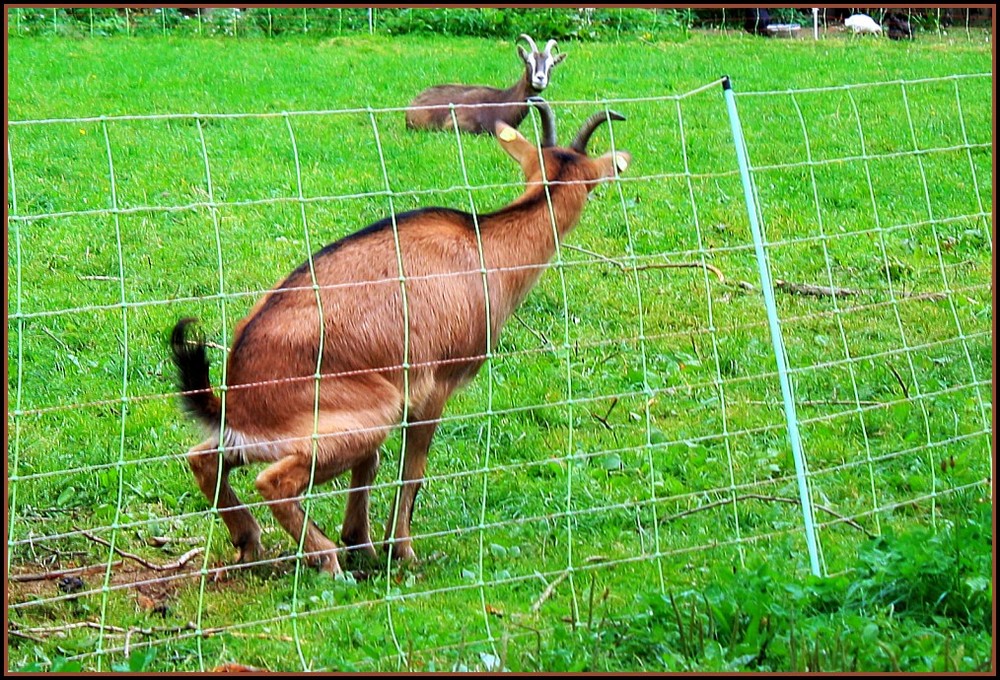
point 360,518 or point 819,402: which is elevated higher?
point 819,402

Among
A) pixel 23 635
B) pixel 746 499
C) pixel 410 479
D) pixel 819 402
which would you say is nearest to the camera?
pixel 23 635

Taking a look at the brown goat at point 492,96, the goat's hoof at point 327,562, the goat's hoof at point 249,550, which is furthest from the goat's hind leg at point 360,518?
the brown goat at point 492,96

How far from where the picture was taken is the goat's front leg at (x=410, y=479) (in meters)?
5.50

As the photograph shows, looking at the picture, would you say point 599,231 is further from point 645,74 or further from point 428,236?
point 645,74

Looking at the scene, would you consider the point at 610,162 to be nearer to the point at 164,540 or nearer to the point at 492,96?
the point at 164,540

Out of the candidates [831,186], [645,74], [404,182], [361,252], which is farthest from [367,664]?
[645,74]

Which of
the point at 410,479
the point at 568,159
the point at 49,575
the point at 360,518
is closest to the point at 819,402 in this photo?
the point at 568,159

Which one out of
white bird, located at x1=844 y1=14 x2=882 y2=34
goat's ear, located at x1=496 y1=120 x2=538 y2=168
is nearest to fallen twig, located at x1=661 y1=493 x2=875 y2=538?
goat's ear, located at x1=496 y1=120 x2=538 y2=168

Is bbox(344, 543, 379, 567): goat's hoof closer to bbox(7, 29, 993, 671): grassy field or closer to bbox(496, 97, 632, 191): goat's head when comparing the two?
bbox(7, 29, 993, 671): grassy field

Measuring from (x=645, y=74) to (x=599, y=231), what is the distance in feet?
17.3

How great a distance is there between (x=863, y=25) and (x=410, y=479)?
14.0 metres

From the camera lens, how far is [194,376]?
5.11 metres

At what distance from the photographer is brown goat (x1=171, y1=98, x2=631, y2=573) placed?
16.8ft

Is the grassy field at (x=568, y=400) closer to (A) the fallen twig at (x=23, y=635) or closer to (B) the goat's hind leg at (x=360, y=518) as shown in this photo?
(A) the fallen twig at (x=23, y=635)
